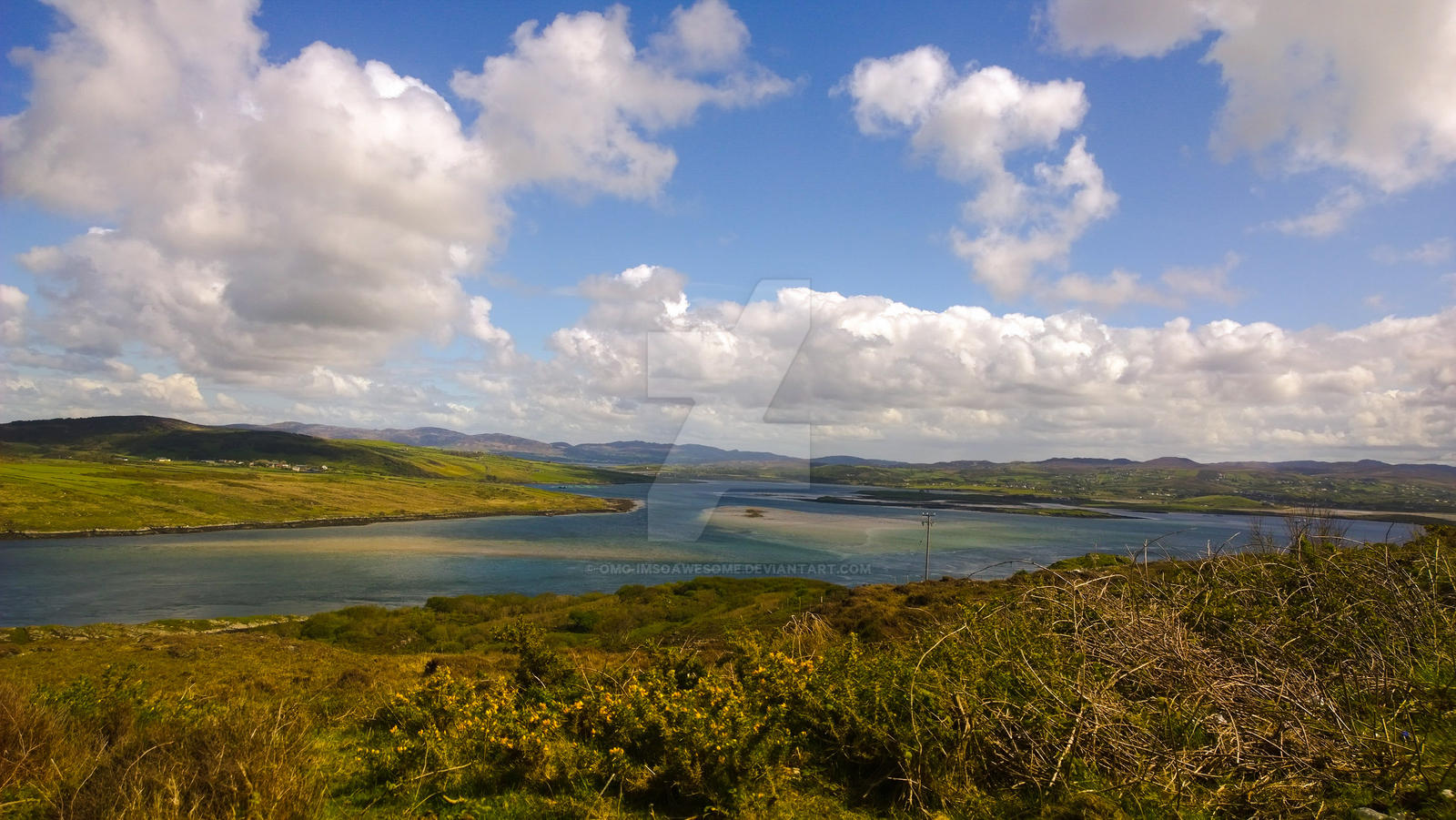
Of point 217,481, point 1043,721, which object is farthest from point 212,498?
point 1043,721

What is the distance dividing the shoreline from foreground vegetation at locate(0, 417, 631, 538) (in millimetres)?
546

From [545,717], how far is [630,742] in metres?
1.11

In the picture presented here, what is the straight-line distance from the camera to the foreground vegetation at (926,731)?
176 inches

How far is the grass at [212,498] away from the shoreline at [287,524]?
753 mm

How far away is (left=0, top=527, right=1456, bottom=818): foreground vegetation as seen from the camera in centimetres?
448

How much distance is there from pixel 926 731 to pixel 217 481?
130045 millimetres

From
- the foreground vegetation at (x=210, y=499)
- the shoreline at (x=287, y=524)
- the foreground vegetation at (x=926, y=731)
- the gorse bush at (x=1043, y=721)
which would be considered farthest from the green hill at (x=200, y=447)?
the gorse bush at (x=1043, y=721)

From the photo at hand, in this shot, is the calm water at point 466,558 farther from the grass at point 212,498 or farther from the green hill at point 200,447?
the green hill at point 200,447

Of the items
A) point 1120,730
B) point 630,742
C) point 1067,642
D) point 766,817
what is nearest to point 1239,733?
point 1120,730

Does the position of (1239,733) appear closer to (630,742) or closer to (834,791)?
(834,791)

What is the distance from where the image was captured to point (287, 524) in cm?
9031

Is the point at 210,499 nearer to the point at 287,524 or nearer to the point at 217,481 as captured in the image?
the point at 217,481

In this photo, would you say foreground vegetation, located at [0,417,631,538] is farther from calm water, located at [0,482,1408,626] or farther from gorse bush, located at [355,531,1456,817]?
gorse bush, located at [355,531,1456,817]

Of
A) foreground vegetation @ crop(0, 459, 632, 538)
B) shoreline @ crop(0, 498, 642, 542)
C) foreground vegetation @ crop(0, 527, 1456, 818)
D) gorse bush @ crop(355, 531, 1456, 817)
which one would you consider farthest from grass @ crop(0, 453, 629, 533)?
gorse bush @ crop(355, 531, 1456, 817)
